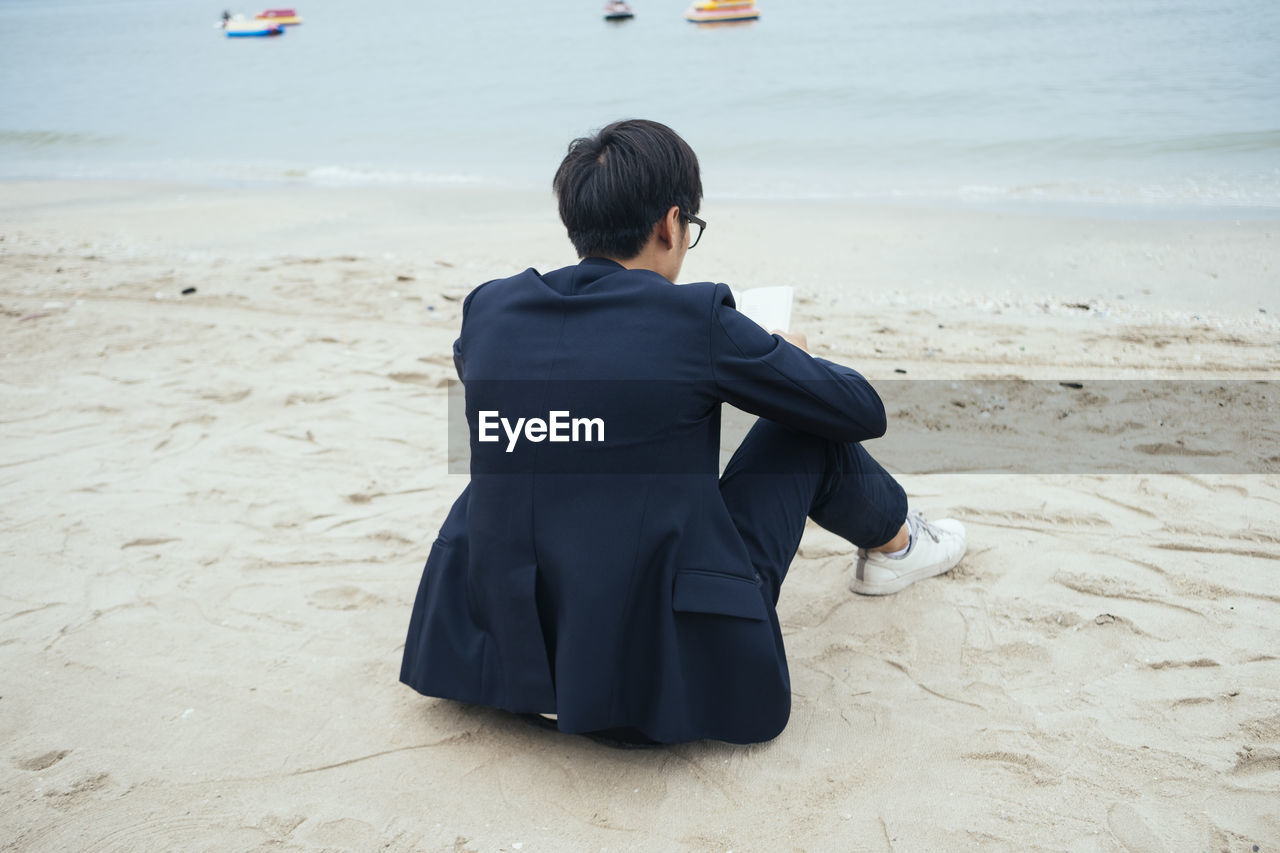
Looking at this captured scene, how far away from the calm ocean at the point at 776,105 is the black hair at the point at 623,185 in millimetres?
8225

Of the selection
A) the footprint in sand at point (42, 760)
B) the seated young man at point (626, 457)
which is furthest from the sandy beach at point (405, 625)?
the seated young man at point (626, 457)

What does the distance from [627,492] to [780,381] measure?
0.35 m

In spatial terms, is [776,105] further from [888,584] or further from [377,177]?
[888,584]

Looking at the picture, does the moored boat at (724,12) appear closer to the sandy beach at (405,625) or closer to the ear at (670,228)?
the sandy beach at (405,625)

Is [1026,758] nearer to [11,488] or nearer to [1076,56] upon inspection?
[11,488]

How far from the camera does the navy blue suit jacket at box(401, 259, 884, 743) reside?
1.70 meters

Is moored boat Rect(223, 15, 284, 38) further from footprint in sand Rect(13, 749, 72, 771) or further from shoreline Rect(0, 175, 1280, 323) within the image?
footprint in sand Rect(13, 749, 72, 771)

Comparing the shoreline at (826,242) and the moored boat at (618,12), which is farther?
the moored boat at (618,12)

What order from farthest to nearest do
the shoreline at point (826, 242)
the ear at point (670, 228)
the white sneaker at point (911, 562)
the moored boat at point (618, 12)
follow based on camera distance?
the moored boat at point (618, 12)
the shoreline at point (826, 242)
the white sneaker at point (911, 562)
the ear at point (670, 228)

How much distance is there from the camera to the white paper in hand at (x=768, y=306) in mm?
2059

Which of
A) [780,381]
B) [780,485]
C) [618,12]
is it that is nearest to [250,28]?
[618,12]

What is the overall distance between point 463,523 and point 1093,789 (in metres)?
1.37

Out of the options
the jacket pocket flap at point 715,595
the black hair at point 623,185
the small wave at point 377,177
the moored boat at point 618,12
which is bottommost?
the small wave at point 377,177

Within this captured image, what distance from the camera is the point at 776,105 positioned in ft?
50.6
